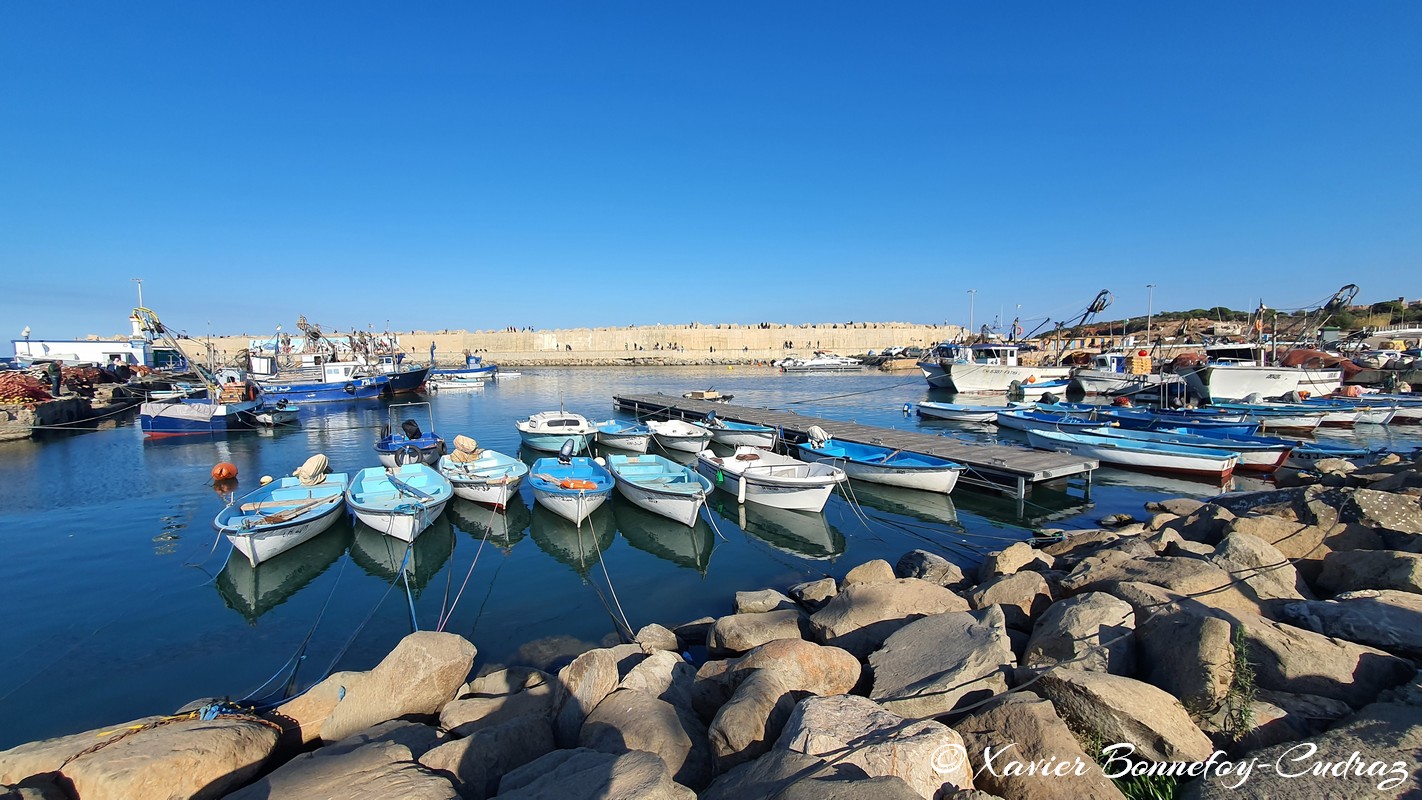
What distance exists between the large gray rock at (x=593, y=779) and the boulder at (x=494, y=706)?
1.29 metres

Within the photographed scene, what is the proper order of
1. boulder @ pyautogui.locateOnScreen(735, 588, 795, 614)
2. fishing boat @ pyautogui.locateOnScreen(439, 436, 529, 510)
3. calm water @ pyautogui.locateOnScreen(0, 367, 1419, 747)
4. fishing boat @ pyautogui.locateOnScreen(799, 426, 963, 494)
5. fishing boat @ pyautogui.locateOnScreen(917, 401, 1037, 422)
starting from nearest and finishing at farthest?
1. calm water @ pyautogui.locateOnScreen(0, 367, 1419, 747)
2. boulder @ pyautogui.locateOnScreen(735, 588, 795, 614)
3. fishing boat @ pyautogui.locateOnScreen(439, 436, 529, 510)
4. fishing boat @ pyautogui.locateOnScreen(799, 426, 963, 494)
5. fishing boat @ pyautogui.locateOnScreen(917, 401, 1037, 422)

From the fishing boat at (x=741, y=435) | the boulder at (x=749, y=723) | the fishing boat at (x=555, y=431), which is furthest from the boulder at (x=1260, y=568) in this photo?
the fishing boat at (x=555, y=431)

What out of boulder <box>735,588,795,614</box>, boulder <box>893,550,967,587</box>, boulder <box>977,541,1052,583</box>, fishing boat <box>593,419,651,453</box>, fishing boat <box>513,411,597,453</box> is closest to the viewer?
boulder <box>735,588,795,614</box>

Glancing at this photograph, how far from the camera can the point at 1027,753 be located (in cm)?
435

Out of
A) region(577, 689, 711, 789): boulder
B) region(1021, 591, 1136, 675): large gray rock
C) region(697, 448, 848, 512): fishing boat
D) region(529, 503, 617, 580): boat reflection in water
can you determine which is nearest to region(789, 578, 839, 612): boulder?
region(1021, 591, 1136, 675): large gray rock

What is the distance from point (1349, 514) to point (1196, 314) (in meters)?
93.1

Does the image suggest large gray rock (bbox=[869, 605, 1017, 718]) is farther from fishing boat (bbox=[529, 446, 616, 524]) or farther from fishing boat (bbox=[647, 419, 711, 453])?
fishing boat (bbox=[647, 419, 711, 453])

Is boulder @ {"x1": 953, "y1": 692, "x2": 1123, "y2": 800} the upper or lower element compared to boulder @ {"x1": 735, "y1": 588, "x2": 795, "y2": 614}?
upper

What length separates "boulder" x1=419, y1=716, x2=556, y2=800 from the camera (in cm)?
522

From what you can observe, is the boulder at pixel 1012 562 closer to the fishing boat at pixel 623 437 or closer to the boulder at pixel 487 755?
the boulder at pixel 487 755

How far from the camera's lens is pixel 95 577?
40.8ft

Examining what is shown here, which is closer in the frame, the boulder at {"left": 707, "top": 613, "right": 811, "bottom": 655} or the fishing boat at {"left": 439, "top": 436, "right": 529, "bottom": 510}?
the boulder at {"left": 707, "top": 613, "right": 811, "bottom": 655}

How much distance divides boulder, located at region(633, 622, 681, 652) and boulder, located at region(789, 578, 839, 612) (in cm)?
242

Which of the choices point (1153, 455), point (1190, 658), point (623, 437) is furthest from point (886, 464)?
point (1190, 658)
